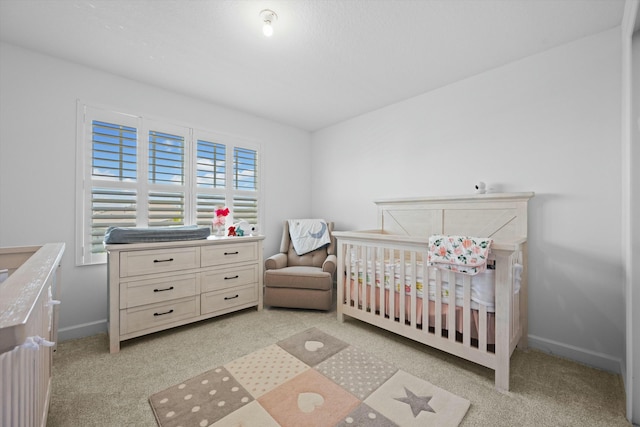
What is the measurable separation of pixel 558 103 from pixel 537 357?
197 cm

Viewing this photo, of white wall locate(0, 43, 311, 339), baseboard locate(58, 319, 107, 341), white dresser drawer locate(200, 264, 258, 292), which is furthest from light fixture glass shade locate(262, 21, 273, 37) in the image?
baseboard locate(58, 319, 107, 341)

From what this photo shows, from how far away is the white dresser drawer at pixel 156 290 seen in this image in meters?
2.14

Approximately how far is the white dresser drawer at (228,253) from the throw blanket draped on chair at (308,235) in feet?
2.17

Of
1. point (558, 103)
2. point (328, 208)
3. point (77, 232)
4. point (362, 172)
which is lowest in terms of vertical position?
point (77, 232)

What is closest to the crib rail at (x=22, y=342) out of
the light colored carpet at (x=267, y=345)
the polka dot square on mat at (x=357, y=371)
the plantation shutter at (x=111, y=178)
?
the light colored carpet at (x=267, y=345)

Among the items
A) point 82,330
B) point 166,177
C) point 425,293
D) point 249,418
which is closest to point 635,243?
point 425,293

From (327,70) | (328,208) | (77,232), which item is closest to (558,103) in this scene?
(327,70)

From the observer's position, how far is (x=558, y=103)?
6.82ft

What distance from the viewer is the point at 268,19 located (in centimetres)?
175

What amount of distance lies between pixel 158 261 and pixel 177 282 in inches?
10.0

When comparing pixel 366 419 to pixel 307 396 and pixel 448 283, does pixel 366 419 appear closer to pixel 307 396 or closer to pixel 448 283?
pixel 307 396

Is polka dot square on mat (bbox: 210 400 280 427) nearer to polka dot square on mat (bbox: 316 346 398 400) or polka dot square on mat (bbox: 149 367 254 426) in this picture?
polka dot square on mat (bbox: 149 367 254 426)

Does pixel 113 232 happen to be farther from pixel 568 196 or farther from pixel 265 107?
pixel 568 196

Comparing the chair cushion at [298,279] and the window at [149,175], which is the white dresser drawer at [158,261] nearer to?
the window at [149,175]
